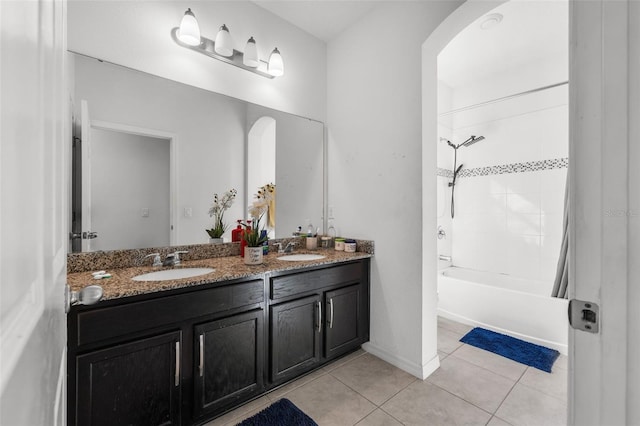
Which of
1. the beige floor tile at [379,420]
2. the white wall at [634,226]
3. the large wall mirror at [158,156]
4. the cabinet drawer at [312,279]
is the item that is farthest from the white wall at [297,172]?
the white wall at [634,226]

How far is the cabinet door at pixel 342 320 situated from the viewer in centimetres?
203

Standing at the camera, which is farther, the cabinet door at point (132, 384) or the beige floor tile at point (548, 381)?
the beige floor tile at point (548, 381)

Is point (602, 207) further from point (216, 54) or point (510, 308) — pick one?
point (510, 308)

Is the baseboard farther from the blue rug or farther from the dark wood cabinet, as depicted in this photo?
the blue rug

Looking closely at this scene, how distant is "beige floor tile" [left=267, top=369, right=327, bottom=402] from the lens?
1.75m

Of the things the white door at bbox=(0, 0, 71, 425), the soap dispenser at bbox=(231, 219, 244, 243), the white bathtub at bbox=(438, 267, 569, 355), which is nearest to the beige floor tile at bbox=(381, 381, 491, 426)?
the white bathtub at bbox=(438, 267, 569, 355)

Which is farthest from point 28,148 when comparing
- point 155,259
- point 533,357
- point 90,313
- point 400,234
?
point 533,357

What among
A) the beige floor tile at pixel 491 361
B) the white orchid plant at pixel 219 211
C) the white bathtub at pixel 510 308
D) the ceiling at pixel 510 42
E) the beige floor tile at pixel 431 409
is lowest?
the beige floor tile at pixel 431 409

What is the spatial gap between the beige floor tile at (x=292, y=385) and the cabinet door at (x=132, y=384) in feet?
1.88

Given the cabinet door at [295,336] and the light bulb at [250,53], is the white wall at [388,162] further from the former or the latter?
the light bulb at [250,53]

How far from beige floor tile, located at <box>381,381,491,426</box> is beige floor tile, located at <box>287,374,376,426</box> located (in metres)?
0.16

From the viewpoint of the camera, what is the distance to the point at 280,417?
1.55 metres

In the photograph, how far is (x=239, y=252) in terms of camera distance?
2.14 meters

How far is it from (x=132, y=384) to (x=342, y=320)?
135cm
